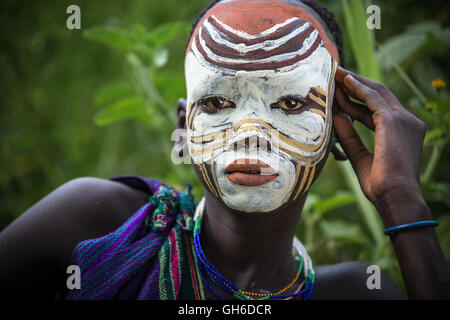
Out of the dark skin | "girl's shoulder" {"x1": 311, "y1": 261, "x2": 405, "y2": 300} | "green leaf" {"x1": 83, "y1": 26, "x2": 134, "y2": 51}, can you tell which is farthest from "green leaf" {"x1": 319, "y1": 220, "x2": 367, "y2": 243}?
"green leaf" {"x1": 83, "y1": 26, "x2": 134, "y2": 51}

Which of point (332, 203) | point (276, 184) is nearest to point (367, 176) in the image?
point (276, 184)

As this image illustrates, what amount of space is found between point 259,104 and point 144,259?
0.66m

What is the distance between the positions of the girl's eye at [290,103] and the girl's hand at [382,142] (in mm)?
205

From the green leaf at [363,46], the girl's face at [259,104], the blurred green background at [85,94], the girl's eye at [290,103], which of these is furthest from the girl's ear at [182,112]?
the blurred green background at [85,94]

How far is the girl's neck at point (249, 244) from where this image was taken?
62.5 inches

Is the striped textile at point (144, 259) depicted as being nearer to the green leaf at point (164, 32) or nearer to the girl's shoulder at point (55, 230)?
the girl's shoulder at point (55, 230)

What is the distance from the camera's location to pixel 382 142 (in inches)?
55.2

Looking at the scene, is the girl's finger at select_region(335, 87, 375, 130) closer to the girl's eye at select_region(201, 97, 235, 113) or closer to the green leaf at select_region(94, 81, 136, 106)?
the girl's eye at select_region(201, 97, 235, 113)

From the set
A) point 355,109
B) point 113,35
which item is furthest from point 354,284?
point 113,35

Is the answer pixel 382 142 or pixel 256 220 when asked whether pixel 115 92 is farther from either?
pixel 382 142

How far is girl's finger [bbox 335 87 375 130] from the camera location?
1.54 meters

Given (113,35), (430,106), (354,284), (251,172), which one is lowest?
(354,284)

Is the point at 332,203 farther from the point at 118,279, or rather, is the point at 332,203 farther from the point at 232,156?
the point at 118,279

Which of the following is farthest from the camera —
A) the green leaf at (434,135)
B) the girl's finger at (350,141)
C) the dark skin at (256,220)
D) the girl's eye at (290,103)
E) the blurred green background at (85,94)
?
the blurred green background at (85,94)
